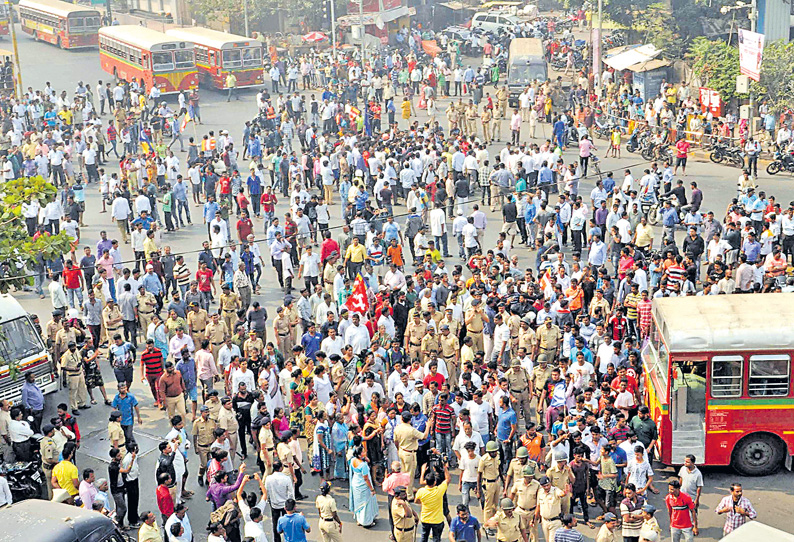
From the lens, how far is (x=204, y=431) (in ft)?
51.2

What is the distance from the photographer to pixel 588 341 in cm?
1788

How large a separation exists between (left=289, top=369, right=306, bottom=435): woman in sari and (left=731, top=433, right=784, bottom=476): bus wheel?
6.16m

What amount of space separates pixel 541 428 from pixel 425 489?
6.44 ft

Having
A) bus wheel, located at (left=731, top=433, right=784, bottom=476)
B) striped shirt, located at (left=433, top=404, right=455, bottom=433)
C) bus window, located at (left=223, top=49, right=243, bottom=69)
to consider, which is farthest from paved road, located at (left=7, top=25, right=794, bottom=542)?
bus window, located at (left=223, top=49, right=243, bottom=69)

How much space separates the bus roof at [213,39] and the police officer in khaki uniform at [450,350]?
29.8 m

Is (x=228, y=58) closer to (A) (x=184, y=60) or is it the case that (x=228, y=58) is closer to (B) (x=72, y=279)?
(A) (x=184, y=60)

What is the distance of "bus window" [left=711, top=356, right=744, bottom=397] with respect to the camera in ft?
49.9

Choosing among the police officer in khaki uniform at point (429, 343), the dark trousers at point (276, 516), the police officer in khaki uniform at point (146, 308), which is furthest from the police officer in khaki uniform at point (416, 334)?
the police officer in khaki uniform at point (146, 308)

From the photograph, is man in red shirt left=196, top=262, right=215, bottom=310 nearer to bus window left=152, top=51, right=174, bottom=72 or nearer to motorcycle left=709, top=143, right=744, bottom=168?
motorcycle left=709, top=143, right=744, bottom=168

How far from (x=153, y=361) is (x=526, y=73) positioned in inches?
1086

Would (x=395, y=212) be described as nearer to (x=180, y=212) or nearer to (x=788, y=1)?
(x=180, y=212)

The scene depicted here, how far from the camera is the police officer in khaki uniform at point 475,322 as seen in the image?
61.7ft

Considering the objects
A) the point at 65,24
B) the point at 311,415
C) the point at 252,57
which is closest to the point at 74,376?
the point at 311,415

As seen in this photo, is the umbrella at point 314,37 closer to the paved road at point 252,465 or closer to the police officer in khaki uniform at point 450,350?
the paved road at point 252,465
